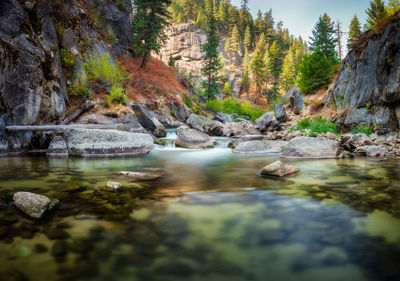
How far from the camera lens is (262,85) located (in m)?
51.2

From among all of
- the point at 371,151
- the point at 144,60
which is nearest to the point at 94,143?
the point at 371,151

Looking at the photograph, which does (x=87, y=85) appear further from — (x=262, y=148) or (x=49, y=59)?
(x=262, y=148)

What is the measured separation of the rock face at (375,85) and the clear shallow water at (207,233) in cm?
702

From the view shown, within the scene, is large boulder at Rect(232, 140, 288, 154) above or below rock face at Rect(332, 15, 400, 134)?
below

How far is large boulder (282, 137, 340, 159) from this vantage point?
692 cm

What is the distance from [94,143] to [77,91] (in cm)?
541

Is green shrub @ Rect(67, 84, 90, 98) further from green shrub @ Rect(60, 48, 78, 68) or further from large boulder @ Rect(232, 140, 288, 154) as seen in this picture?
large boulder @ Rect(232, 140, 288, 154)

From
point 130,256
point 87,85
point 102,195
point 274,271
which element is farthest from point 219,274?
point 87,85

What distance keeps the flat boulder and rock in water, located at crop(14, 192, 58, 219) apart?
8.47 m

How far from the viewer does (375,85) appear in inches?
408

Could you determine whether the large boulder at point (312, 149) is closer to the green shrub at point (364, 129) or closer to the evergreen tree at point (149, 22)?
the green shrub at point (364, 129)

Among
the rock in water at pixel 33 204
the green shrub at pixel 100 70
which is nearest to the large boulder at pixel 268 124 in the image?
the green shrub at pixel 100 70

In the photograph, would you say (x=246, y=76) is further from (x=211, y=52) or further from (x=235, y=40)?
(x=211, y=52)

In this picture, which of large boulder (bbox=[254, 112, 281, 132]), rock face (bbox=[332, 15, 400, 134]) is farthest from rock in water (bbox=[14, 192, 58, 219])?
large boulder (bbox=[254, 112, 281, 132])
